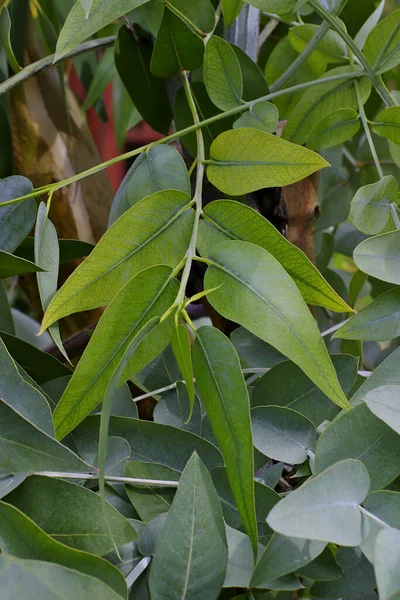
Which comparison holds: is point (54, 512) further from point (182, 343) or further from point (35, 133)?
point (35, 133)

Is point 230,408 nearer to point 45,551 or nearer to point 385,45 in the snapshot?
point 45,551

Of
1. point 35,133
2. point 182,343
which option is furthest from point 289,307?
→ point 35,133

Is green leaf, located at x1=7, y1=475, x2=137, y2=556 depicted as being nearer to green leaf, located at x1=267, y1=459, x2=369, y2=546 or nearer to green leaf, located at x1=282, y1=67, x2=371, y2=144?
green leaf, located at x1=267, y1=459, x2=369, y2=546

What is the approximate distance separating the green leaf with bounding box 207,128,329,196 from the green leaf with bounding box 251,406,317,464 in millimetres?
80

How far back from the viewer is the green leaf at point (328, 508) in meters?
0.15

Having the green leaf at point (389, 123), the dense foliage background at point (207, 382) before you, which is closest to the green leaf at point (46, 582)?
the dense foliage background at point (207, 382)

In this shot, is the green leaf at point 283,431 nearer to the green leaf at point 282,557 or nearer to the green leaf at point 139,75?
the green leaf at point 282,557

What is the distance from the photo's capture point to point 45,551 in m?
0.17

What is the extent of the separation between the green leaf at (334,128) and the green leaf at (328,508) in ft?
0.56

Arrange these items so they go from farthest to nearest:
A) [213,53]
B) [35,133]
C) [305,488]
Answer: [35,133], [213,53], [305,488]

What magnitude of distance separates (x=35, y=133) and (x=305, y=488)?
390 millimetres

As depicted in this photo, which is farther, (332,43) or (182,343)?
(332,43)

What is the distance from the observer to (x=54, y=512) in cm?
19

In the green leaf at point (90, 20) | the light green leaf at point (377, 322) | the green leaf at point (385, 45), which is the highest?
the green leaf at point (90, 20)
